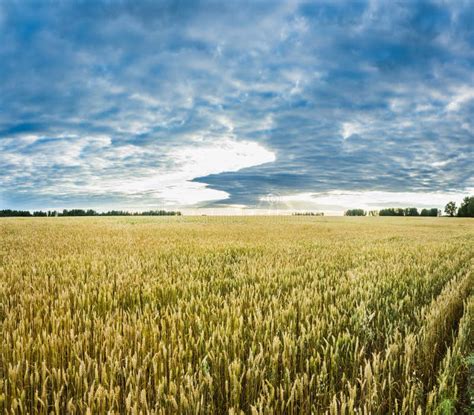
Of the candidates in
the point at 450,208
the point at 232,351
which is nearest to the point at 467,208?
the point at 450,208

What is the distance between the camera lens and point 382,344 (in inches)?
121

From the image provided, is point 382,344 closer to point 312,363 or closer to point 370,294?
point 312,363

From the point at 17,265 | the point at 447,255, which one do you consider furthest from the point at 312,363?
the point at 447,255

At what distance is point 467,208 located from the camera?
124 meters

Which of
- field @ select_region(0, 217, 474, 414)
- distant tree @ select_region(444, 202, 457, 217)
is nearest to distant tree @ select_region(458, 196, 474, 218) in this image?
distant tree @ select_region(444, 202, 457, 217)

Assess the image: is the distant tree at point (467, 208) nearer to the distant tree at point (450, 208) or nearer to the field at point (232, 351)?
the distant tree at point (450, 208)

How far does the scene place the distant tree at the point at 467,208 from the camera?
122 metres

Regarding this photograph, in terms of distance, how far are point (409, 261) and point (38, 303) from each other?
26.7 feet

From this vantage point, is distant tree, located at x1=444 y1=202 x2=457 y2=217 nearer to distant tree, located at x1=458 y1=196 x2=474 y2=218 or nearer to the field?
distant tree, located at x1=458 y1=196 x2=474 y2=218

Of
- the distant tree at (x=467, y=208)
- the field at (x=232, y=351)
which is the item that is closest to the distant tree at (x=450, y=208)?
the distant tree at (x=467, y=208)

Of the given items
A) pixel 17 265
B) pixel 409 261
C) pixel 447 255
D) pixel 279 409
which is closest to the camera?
pixel 279 409

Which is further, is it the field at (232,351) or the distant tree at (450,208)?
the distant tree at (450,208)

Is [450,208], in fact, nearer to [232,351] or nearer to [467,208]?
[467,208]

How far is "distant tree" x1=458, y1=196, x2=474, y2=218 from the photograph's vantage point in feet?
399
